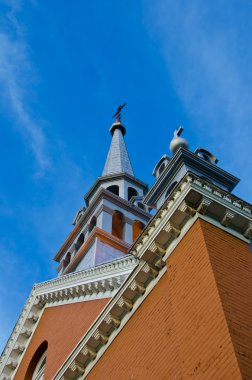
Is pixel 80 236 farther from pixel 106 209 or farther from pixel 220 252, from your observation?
pixel 220 252

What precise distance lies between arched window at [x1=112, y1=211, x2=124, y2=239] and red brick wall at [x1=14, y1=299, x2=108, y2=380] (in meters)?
10.8

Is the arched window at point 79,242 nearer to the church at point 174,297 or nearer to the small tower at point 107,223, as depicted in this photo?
the small tower at point 107,223

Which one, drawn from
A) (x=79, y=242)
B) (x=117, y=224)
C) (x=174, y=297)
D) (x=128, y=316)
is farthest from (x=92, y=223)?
(x=174, y=297)

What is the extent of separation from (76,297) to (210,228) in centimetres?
866

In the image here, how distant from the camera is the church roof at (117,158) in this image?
→ 36.2 meters

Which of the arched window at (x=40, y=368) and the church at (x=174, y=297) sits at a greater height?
the church at (x=174, y=297)

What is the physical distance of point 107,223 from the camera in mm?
27844

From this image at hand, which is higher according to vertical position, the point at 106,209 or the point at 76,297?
the point at 106,209

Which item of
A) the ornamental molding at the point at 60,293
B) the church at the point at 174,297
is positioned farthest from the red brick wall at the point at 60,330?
the ornamental molding at the point at 60,293

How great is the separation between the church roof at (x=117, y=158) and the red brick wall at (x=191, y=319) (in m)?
25.0

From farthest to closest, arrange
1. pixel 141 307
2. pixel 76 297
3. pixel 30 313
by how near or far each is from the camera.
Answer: pixel 30 313, pixel 76 297, pixel 141 307

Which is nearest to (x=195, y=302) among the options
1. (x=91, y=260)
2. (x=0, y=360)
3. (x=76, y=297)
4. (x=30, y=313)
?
(x=76, y=297)

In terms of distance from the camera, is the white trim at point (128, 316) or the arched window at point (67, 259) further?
the arched window at point (67, 259)

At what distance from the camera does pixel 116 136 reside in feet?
148
